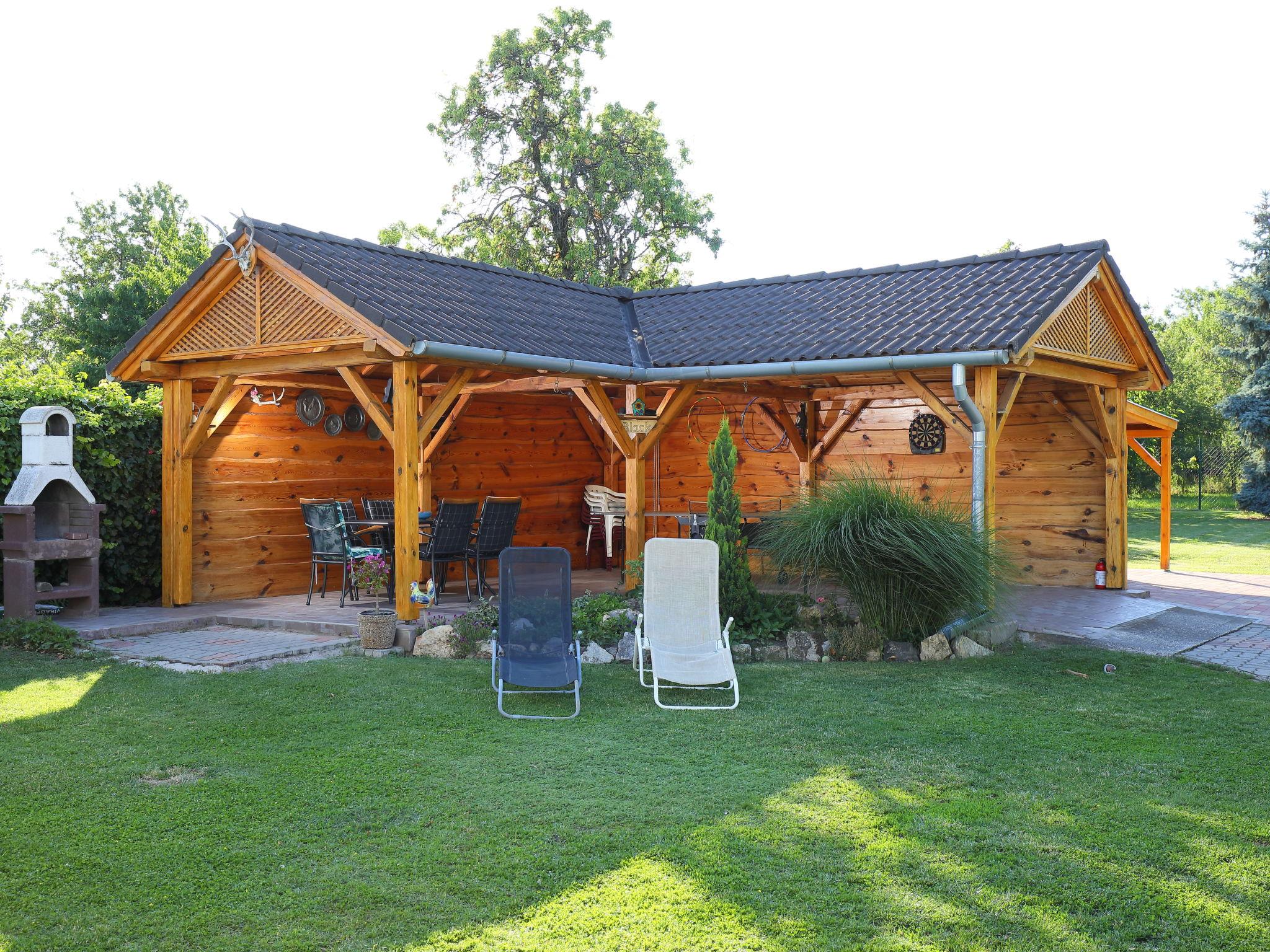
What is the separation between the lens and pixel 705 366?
1013cm

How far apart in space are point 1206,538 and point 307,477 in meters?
16.2

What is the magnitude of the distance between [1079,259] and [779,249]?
2490cm

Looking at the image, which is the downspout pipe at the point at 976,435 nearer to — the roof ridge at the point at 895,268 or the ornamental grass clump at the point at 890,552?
the ornamental grass clump at the point at 890,552

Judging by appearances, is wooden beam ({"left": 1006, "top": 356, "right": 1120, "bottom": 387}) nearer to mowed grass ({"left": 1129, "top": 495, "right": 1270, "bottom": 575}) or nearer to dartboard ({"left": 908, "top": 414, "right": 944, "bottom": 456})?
dartboard ({"left": 908, "top": 414, "right": 944, "bottom": 456})

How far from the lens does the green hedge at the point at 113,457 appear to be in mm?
8883

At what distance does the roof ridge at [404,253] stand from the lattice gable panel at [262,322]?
51 centimetres

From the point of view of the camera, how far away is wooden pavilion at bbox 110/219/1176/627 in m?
8.76

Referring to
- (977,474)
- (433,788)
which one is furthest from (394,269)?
(433,788)

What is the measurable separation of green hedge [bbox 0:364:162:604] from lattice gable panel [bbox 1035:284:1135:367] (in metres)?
8.40

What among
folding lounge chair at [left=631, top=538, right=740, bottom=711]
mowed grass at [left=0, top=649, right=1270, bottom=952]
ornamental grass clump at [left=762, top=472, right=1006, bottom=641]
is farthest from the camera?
ornamental grass clump at [left=762, top=472, right=1006, bottom=641]

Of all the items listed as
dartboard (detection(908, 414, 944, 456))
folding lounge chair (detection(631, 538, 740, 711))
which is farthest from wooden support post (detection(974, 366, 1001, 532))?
dartboard (detection(908, 414, 944, 456))

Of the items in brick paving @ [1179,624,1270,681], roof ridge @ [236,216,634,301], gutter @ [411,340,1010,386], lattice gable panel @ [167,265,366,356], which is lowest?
brick paving @ [1179,624,1270,681]

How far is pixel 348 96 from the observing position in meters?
19.9

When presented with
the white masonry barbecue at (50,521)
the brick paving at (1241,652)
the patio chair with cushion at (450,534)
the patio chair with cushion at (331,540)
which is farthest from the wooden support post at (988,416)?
the white masonry barbecue at (50,521)
